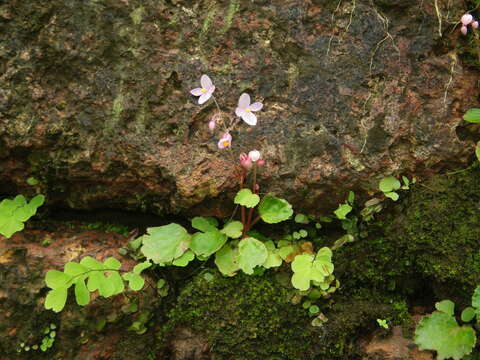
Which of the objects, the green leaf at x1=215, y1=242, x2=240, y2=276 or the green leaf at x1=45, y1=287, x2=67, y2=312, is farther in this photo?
the green leaf at x1=215, y1=242, x2=240, y2=276

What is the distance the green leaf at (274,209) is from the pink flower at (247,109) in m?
0.36

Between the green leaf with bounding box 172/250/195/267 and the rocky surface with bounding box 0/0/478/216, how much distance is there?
23 cm

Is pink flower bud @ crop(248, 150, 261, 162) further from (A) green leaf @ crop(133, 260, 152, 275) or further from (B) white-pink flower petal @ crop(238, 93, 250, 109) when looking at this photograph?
(A) green leaf @ crop(133, 260, 152, 275)

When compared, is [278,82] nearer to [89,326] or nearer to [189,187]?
[189,187]

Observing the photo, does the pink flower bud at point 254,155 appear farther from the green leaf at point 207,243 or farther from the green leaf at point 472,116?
the green leaf at point 472,116

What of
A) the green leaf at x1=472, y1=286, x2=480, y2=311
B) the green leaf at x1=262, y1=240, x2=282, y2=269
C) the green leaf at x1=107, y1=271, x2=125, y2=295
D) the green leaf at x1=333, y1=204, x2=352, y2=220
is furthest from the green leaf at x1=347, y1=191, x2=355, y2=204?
the green leaf at x1=107, y1=271, x2=125, y2=295

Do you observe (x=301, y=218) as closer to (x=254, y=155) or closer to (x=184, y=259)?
(x=254, y=155)

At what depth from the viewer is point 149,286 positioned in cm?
214

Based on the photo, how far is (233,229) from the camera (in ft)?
6.95

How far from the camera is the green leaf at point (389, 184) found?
6.84 ft

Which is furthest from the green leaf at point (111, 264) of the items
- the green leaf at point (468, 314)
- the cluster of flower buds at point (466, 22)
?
the cluster of flower buds at point (466, 22)

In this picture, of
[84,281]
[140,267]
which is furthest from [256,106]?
[84,281]

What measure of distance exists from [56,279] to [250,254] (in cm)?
83

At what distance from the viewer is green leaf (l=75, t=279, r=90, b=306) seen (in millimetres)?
1887
